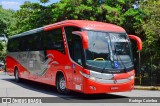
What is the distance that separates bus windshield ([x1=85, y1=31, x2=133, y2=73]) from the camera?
13844 millimetres

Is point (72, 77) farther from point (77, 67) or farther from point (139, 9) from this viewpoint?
point (139, 9)

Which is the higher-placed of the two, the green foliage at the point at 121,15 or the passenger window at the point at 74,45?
the green foliage at the point at 121,15

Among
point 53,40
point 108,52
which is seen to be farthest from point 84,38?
point 53,40

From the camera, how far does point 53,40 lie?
17000mm

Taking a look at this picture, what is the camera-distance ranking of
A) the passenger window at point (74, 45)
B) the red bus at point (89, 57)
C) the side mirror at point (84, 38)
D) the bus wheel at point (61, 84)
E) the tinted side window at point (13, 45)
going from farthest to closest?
the tinted side window at point (13, 45) < the bus wheel at point (61, 84) < the passenger window at point (74, 45) < the red bus at point (89, 57) < the side mirror at point (84, 38)

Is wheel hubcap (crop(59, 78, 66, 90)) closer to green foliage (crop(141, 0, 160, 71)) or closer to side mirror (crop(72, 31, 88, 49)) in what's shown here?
side mirror (crop(72, 31, 88, 49))

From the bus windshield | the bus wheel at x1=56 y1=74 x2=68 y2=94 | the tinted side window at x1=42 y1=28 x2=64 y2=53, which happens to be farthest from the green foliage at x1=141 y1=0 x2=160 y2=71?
the bus wheel at x1=56 y1=74 x2=68 y2=94

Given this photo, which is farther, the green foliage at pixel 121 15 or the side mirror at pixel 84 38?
the green foliage at pixel 121 15

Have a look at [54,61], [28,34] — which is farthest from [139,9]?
[54,61]

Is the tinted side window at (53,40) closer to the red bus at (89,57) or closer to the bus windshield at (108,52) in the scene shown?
the red bus at (89,57)

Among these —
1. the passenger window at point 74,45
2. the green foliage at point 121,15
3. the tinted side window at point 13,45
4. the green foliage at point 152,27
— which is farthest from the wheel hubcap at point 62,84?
the green foliage at point 121,15

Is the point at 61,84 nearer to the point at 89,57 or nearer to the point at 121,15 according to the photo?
the point at 89,57

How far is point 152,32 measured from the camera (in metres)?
23.6

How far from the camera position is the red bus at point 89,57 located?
13758 mm
